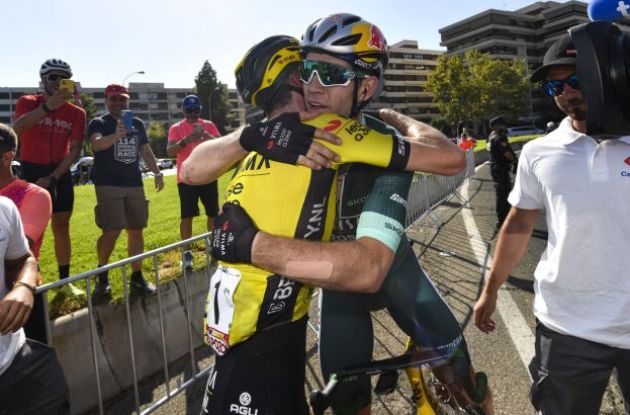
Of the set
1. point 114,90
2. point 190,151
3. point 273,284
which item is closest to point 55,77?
point 114,90

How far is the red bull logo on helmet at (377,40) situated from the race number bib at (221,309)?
1.24m

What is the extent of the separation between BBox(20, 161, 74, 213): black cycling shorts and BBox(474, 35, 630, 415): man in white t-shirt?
4.70 metres

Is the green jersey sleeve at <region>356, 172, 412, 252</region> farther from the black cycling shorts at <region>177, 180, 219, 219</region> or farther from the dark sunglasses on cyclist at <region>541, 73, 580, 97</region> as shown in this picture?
the black cycling shorts at <region>177, 180, 219, 219</region>

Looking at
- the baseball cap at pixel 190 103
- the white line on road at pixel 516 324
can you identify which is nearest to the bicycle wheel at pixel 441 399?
the white line on road at pixel 516 324

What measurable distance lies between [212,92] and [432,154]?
301ft

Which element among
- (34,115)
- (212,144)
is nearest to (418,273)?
(212,144)

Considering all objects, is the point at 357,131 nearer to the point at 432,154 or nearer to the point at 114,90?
the point at 432,154

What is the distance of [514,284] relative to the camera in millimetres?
5449

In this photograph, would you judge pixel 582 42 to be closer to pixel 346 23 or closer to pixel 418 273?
pixel 346 23

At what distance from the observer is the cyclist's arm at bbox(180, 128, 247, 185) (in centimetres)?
197

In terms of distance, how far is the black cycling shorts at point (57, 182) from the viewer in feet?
15.4

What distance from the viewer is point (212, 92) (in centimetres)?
8812

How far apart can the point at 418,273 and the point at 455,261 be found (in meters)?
4.25

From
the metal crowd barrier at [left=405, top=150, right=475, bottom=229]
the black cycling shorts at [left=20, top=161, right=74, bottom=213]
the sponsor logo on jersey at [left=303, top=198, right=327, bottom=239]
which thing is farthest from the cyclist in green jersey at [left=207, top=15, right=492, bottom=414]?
the metal crowd barrier at [left=405, top=150, right=475, bottom=229]
